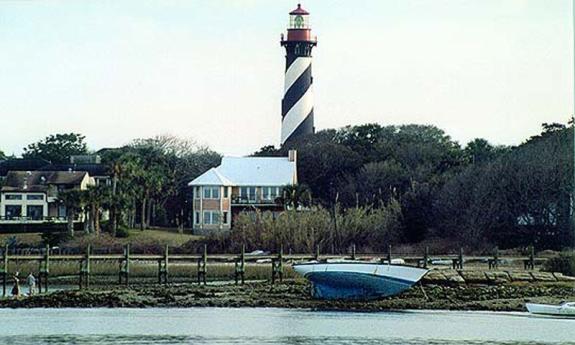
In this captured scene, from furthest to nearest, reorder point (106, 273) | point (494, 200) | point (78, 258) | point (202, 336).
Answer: point (494, 200)
point (106, 273)
point (78, 258)
point (202, 336)

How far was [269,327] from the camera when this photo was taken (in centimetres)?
4675

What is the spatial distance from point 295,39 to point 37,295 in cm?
5758

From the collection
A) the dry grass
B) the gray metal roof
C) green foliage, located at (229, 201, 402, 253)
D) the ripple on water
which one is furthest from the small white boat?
the gray metal roof

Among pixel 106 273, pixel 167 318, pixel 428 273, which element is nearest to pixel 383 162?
pixel 106 273

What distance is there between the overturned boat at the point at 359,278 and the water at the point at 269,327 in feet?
6.70

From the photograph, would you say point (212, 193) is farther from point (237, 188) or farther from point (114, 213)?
point (114, 213)

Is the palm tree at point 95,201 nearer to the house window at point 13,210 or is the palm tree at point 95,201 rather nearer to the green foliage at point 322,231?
the green foliage at point 322,231

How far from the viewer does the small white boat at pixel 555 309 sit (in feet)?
161

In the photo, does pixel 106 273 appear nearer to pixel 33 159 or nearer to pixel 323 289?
A: pixel 323 289

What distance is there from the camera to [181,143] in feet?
410

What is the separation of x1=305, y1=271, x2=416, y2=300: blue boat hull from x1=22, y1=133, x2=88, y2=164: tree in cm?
8077

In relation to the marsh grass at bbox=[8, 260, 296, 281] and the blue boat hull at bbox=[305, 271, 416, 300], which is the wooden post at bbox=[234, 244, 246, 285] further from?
the blue boat hull at bbox=[305, 271, 416, 300]

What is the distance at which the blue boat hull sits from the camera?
177ft

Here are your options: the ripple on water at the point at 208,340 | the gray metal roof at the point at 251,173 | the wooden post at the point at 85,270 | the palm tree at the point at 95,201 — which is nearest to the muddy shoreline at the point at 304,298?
the wooden post at the point at 85,270
